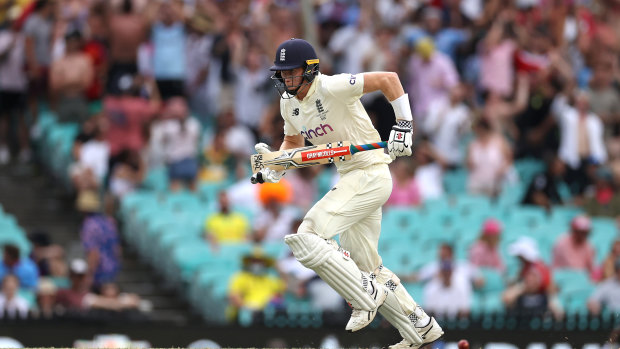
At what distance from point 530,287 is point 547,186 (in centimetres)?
366

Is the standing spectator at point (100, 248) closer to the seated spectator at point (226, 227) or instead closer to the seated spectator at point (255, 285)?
the seated spectator at point (226, 227)

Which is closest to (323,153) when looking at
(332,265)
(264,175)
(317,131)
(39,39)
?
(317,131)

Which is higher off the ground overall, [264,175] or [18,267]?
[264,175]

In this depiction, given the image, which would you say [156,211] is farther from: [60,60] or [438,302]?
[438,302]

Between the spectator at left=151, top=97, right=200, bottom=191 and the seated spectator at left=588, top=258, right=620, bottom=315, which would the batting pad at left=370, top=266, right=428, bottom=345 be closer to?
the seated spectator at left=588, top=258, right=620, bottom=315

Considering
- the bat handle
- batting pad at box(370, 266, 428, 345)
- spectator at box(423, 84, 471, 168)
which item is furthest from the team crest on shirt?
spectator at box(423, 84, 471, 168)

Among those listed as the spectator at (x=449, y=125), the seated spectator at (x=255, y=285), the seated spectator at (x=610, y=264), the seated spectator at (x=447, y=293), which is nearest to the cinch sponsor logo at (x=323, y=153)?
the seated spectator at (x=255, y=285)

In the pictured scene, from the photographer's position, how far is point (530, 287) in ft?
47.0

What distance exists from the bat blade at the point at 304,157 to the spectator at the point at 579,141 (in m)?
8.65

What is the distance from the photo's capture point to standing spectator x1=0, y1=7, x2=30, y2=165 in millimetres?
17438

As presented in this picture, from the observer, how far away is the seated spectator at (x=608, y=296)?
14375 millimetres

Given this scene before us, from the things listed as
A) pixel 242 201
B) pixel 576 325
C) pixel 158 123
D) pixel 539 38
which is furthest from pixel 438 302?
pixel 539 38

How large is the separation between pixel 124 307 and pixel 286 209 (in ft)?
8.68

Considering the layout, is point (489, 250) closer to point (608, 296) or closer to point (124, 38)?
point (608, 296)
